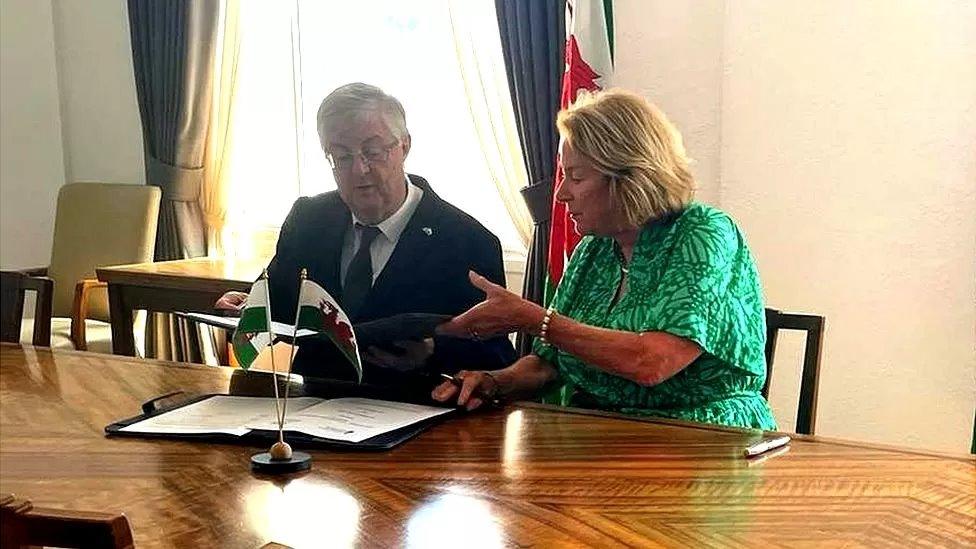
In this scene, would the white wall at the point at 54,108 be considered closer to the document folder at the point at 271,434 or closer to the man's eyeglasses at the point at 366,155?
the man's eyeglasses at the point at 366,155

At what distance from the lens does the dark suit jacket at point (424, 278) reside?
2.26 meters

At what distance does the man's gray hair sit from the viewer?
92.9 inches

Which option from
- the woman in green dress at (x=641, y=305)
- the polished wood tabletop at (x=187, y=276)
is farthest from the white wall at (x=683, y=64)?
the polished wood tabletop at (x=187, y=276)

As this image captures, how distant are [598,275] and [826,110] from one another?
1.13 meters

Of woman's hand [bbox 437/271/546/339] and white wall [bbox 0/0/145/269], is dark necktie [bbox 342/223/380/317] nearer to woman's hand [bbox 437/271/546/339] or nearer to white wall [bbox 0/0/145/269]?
woman's hand [bbox 437/271/546/339]

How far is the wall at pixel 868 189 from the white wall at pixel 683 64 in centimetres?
7

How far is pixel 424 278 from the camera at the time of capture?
2334mm

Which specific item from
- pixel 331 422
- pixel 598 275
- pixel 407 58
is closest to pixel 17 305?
pixel 331 422

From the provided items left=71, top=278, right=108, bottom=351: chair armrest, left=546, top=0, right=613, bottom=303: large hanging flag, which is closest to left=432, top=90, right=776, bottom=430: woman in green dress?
left=546, top=0, right=613, bottom=303: large hanging flag

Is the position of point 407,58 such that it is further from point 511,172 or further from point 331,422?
point 331,422

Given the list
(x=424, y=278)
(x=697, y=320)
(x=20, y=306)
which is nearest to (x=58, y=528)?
(x=697, y=320)

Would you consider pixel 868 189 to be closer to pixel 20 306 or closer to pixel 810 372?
pixel 810 372

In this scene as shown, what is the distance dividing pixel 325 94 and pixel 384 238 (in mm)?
2269

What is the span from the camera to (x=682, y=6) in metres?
3.19
